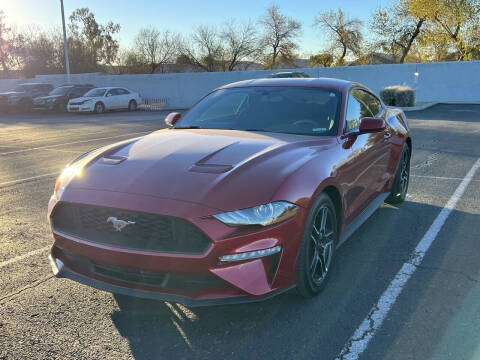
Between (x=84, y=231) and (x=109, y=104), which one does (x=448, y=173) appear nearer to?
(x=84, y=231)

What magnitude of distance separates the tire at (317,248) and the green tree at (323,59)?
50209mm

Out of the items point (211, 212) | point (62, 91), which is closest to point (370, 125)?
point (211, 212)

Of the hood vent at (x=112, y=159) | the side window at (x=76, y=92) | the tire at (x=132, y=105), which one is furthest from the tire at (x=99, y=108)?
the hood vent at (x=112, y=159)

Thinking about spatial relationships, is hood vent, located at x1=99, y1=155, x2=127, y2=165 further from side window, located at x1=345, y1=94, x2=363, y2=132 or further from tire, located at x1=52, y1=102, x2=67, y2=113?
tire, located at x1=52, y1=102, x2=67, y2=113

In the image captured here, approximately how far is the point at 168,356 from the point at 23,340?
95 centimetres

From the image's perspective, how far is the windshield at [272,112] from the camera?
4.12 meters

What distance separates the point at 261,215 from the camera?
2.73 m

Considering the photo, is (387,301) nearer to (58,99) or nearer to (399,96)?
(399,96)

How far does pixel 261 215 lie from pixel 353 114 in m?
2.17

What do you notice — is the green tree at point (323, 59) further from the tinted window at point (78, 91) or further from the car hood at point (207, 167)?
the car hood at point (207, 167)

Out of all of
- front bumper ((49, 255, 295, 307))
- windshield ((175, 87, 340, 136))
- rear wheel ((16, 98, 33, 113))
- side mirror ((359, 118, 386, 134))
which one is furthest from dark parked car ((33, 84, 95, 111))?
front bumper ((49, 255, 295, 307))

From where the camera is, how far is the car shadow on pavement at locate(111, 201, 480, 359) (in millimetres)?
2717

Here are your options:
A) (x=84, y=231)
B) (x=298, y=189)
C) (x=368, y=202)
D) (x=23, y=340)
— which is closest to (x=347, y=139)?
(x=368, y=202)

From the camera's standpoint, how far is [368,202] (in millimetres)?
4543
